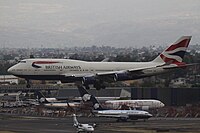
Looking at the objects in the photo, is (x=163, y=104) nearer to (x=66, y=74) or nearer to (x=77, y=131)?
(x=66, y=74)

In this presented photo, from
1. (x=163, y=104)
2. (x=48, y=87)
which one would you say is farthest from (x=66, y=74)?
(x=48, y=87)

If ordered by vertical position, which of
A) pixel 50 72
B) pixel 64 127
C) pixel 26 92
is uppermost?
pixel 50 72

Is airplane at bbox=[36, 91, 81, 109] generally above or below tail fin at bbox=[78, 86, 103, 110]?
below

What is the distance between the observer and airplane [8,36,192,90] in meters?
98.1

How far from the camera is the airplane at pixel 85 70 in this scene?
98.1 metres

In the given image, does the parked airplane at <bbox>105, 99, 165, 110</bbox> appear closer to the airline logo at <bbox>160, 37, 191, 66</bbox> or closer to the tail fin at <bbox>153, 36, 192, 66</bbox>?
the tail fin at <bbox>153, 36, 192, 66</bbox>

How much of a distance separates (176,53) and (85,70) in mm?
16574

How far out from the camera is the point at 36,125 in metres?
92.2

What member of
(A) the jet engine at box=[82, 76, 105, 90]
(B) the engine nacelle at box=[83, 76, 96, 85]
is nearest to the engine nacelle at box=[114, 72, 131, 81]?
(A) the jet engine at box=[82, 76, 105, 90]

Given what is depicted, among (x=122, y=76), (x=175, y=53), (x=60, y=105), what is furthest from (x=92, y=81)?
(x=60, y=105)

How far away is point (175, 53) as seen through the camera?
108m

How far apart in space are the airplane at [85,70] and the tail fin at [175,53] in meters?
1.19

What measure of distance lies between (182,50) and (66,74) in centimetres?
2187

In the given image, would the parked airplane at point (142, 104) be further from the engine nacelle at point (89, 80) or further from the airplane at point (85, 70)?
the engine nacelle at point (89, 80)
